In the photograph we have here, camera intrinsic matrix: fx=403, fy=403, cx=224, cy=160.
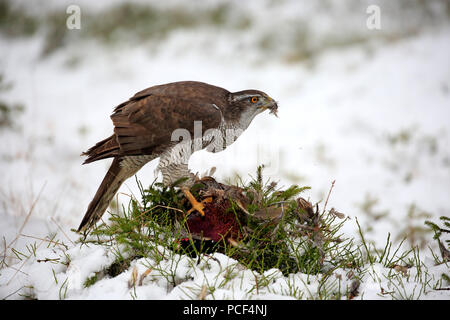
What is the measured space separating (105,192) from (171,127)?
2.26 feet

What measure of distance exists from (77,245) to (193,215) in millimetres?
764

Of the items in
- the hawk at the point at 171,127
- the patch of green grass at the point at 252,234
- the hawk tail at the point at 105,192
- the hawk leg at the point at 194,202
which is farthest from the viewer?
the hawk tail at the point at 105,192

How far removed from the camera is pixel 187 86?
2.79 metres

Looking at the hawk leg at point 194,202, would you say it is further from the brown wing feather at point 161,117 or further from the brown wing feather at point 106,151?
the brown wing feather at point 106,151

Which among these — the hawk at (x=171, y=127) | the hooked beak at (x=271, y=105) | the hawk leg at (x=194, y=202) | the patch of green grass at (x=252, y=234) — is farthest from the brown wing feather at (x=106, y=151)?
the hooked beak at (x=271, y=105)

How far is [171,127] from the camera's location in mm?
2643

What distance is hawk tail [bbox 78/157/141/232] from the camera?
280 centimetres

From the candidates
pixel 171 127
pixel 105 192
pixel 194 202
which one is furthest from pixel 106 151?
pixel 194 202

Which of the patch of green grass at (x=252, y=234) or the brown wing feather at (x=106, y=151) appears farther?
the brown wing feather at (x=106, y=151)

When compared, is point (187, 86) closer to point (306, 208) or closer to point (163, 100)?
point (163, 100)

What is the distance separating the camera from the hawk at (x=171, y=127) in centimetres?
263

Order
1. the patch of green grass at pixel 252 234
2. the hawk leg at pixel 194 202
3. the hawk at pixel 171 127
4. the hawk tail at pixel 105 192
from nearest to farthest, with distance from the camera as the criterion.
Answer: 1. the patch of green grass at pixel 252 234
2. the hawk leg at pixel 194 202
3. the hawk at pixel 171 127
4. the hawk tail at pixel 105 192
